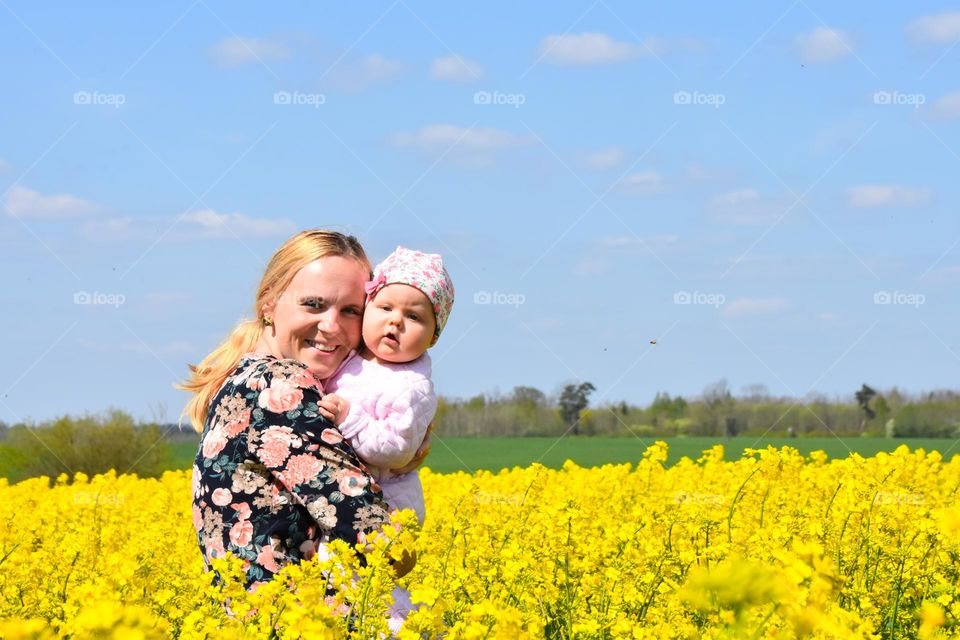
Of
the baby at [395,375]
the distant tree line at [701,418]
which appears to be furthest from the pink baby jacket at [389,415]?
the distant tree line at [701,418]

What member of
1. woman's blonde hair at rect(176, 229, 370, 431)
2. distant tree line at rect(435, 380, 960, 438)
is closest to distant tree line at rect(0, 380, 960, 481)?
distant tree line at rect(435, 380, 960, 438)

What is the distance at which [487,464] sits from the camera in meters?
15.3

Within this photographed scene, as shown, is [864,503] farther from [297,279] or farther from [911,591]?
[297,279]

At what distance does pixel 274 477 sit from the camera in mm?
2973

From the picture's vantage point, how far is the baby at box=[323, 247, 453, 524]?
3.00 m

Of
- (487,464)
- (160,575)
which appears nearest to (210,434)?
(160,575)

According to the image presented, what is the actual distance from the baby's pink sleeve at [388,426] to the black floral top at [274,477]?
0.17ft

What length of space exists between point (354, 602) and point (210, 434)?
2.34 feet

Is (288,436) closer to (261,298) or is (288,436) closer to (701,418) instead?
(261,298)

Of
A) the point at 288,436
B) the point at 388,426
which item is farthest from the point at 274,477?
the point at 388,426

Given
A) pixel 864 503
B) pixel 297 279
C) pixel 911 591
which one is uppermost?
pixel 297 279

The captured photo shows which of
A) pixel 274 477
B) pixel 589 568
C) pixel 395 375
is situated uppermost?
pixel 395 375

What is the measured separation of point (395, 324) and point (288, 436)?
18.7 inches

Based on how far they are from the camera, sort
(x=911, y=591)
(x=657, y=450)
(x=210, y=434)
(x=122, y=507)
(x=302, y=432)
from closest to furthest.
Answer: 1. (x=302, y=432)
2. (x=210, y=434)
3. (x=911, y=591)
4. (x=657, y=450)
5. (x=122, y=507)
